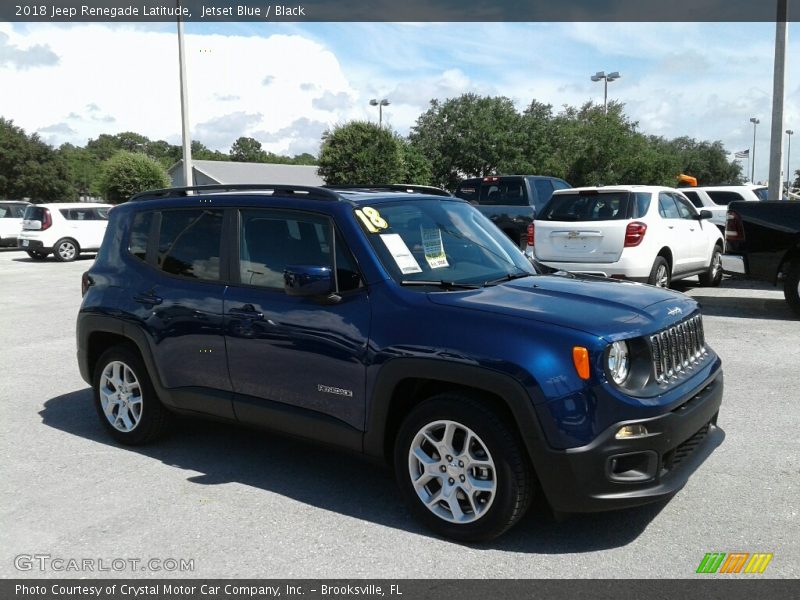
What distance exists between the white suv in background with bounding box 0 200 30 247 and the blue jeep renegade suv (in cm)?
2330

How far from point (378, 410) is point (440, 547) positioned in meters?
0.77

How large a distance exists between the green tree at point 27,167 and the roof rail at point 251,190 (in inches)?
2065

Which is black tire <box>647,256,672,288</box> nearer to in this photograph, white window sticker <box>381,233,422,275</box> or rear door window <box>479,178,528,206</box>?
rear door window <box>479,178,528,206</box>

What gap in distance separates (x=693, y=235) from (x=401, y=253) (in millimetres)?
8993

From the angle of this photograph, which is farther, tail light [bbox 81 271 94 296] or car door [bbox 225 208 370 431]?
tail light [bbox 81 271 94 296]

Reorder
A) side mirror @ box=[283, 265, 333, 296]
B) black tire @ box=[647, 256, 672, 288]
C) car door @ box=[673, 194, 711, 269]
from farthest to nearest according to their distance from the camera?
car door @ box=[673, 194, 711, 269] → black tire @ box=[647, 256, 672, 288] → side mirror @ box=[283, 265, 333, 296]

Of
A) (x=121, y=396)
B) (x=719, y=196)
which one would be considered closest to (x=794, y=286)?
(x=121, y=396)

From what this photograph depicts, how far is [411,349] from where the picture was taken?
390 cm

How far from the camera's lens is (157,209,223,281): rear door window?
16.3 feet

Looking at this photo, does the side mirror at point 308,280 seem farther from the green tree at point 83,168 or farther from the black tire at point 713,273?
the green tree at point 83,168

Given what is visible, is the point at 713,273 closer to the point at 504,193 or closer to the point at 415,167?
the point at 504,193

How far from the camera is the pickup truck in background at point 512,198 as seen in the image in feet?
49.3

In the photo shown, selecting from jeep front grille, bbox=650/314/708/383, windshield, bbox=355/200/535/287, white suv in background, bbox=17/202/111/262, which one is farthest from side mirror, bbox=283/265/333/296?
white suv in background, bbox=17/202/111/262

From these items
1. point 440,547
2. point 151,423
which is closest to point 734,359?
point 440,547
